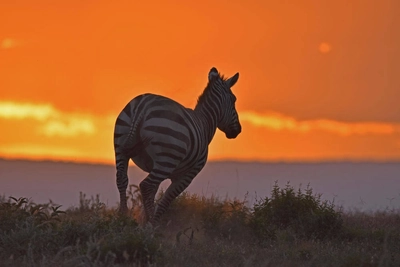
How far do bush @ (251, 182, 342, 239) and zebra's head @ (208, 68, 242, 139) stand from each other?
1744mm

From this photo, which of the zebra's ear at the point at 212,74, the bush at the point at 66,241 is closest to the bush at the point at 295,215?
the zebra's ear at the point at 212,74

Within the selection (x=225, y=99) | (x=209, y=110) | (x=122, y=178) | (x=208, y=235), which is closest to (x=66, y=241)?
(x=122, y=178)

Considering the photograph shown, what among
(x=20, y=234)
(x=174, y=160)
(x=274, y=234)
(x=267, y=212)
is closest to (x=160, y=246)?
(x=20, y=234)

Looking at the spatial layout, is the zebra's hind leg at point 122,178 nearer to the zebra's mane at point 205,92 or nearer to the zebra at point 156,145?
the zebra at point 156,145

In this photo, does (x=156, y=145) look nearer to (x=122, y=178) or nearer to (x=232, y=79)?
(x=122, y=178)

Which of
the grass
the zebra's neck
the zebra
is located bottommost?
the grass

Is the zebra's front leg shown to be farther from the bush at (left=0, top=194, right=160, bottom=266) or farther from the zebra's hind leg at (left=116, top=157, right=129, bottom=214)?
the bush at (left=0, top=194, right=160, bottom=266)

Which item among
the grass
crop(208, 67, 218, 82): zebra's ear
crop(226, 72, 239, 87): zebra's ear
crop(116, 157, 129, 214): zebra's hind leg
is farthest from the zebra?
crop(226, 72, 239, 87): zebra's ear

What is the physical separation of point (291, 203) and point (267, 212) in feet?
1.81

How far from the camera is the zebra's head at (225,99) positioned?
17422mm

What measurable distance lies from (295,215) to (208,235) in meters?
2.00

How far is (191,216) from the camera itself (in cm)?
1770

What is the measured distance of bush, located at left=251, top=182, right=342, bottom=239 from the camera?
15859 millimetres

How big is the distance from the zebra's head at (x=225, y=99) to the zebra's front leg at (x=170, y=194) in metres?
2.23
